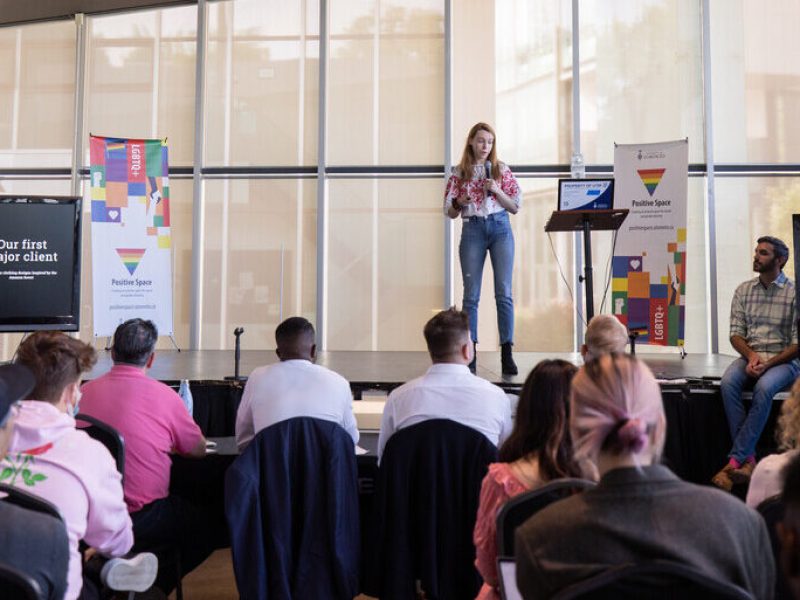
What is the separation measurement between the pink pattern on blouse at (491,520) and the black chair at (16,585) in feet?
3.43

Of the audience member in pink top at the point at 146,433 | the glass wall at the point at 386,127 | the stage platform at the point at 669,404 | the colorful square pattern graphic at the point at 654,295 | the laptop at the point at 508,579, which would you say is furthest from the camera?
the glass wall at the point at 386,127

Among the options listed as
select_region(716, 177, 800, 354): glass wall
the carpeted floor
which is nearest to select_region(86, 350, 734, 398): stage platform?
the carpeted floor

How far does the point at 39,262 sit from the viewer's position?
459 cm

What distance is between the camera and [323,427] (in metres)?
2.58

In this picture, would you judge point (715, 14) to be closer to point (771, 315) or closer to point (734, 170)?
point (734, 170)

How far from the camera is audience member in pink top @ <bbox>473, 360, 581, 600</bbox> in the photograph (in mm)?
1880

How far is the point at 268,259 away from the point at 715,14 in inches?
210

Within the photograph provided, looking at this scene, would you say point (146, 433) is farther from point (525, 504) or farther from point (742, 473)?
point (742, 473)

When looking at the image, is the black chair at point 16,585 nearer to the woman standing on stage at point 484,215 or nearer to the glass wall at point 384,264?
the woman standing on stage at point 484,215

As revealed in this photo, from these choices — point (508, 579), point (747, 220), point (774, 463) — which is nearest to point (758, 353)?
point (774, 463)

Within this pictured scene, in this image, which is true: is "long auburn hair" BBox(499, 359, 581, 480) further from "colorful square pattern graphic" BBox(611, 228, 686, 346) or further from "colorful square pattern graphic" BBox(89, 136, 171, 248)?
"colorful square pattern graphic" BBox(89, 136, 171, 248)

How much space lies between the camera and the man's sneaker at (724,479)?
13.0 ft

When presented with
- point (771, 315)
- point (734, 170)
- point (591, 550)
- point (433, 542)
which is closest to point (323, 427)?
point (433, 542)

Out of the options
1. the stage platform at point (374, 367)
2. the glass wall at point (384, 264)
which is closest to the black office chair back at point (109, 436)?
the stage platform at point (374, 367)
